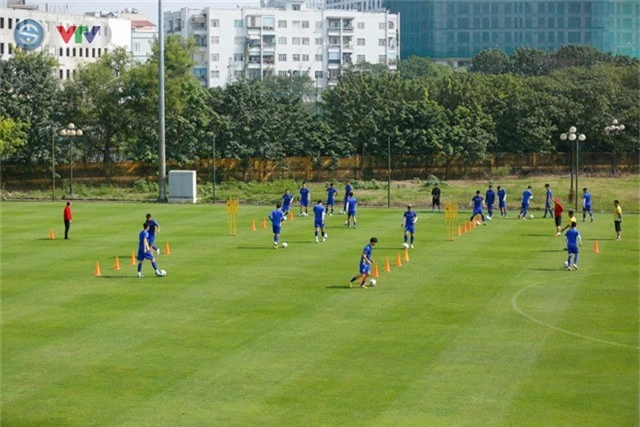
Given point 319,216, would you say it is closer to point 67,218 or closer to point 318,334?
point 67,218

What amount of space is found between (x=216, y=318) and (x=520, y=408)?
12.0 meters

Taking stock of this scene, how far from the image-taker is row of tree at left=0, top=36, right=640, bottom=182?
93812 mm

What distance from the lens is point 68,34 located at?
15675 centimetres

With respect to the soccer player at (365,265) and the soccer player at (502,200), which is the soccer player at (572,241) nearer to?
the soccer player at (365,265)

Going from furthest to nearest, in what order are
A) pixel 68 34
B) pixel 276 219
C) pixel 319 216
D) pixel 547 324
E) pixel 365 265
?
pixel 68 34, pixel 319 216, pixel 276 219, pixel 365 265, pixel 547 324

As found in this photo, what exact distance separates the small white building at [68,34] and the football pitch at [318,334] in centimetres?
9944

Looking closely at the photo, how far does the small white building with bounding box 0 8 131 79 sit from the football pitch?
326ft

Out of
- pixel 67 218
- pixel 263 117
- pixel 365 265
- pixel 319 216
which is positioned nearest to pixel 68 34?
pixel 263 117

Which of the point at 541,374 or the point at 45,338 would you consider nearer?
the point at 541,374

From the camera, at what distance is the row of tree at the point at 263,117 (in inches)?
3693

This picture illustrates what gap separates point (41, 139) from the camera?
92.4 meters

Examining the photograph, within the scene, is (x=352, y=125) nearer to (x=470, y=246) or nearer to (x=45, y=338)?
(x=470, y=246)

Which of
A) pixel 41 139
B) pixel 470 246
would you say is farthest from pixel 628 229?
pixel 41 139

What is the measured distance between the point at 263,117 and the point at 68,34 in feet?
223
